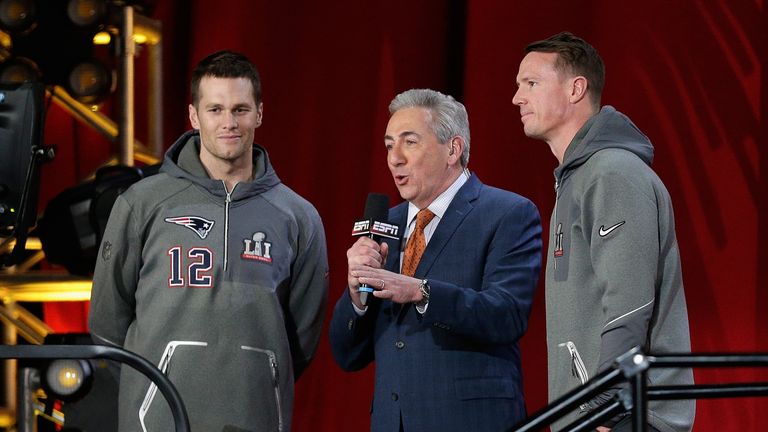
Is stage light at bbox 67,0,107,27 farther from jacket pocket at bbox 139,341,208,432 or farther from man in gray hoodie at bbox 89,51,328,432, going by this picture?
jacket pocket at bbox 139,341,208,432

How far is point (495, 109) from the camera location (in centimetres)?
412

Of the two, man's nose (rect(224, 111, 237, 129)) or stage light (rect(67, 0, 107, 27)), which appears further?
stage light (rect(67, 0, 107, 27))

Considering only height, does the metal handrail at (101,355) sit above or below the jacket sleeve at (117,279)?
below

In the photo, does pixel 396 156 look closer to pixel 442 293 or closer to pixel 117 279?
pixel 442 293

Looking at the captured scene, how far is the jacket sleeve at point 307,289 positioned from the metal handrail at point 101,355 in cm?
65

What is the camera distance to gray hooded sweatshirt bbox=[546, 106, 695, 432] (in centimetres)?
204

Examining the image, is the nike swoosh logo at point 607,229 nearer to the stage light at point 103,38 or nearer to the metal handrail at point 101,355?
the metal handrail at point 101,355

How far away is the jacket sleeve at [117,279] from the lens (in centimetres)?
268

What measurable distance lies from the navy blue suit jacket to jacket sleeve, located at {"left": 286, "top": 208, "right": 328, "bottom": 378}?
0.66 ft

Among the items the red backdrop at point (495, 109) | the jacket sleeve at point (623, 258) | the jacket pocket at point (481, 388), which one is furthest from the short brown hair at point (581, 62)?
the red backdrop at point (495, 109)

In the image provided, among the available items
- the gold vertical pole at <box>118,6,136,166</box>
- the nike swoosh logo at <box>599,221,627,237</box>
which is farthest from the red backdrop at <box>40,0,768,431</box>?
the nike swoosh logo at <box>599,221,627,237</box>

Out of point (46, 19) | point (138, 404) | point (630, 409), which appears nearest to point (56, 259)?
point (46, 19)

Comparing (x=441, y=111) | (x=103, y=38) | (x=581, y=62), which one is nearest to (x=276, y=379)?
(x=441, y=111)

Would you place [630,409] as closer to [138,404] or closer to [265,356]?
[265,356]
